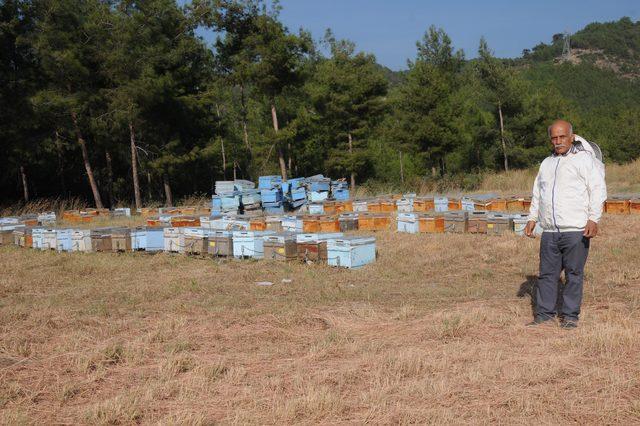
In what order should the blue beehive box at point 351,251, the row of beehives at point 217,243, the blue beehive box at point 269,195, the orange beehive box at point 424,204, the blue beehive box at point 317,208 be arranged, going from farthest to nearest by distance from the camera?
1. the blue beehive box at point 269,195
2. the blue beehive box at point 317,208
3. the orange beehive box at point 424,204
4. the row of beehives at point 217,243
5. the blue beehive box at point 351,251

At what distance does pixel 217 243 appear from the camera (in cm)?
1069

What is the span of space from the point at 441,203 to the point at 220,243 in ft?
23.6

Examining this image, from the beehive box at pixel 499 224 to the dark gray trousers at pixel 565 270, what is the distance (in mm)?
6292

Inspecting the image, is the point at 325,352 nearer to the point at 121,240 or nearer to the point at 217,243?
the point at 217,243

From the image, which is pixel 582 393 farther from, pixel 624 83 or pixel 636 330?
pixel 624 83

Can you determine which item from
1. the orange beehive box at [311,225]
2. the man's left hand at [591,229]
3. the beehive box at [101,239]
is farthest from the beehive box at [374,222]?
the man's left hand at [591,229]

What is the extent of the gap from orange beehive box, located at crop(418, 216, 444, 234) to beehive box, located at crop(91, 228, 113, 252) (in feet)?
22.3

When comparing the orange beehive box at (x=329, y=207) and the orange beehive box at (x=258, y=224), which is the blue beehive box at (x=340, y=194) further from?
the orange beehive box at (x=258, y=224)

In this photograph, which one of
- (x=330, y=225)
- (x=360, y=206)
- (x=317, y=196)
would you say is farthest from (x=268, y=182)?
(x=330, y=225)

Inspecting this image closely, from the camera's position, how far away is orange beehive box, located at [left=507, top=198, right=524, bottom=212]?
14.6m

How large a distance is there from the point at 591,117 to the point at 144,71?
35.9 m

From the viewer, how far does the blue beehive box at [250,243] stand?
10.3 meters

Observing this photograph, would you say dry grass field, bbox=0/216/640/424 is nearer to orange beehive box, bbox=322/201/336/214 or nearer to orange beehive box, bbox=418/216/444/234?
orange beehive box, bbox=418/216/444/234

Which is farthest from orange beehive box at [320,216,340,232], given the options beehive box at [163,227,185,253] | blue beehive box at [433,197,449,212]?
blue beehive box at [433,197,449,212]
